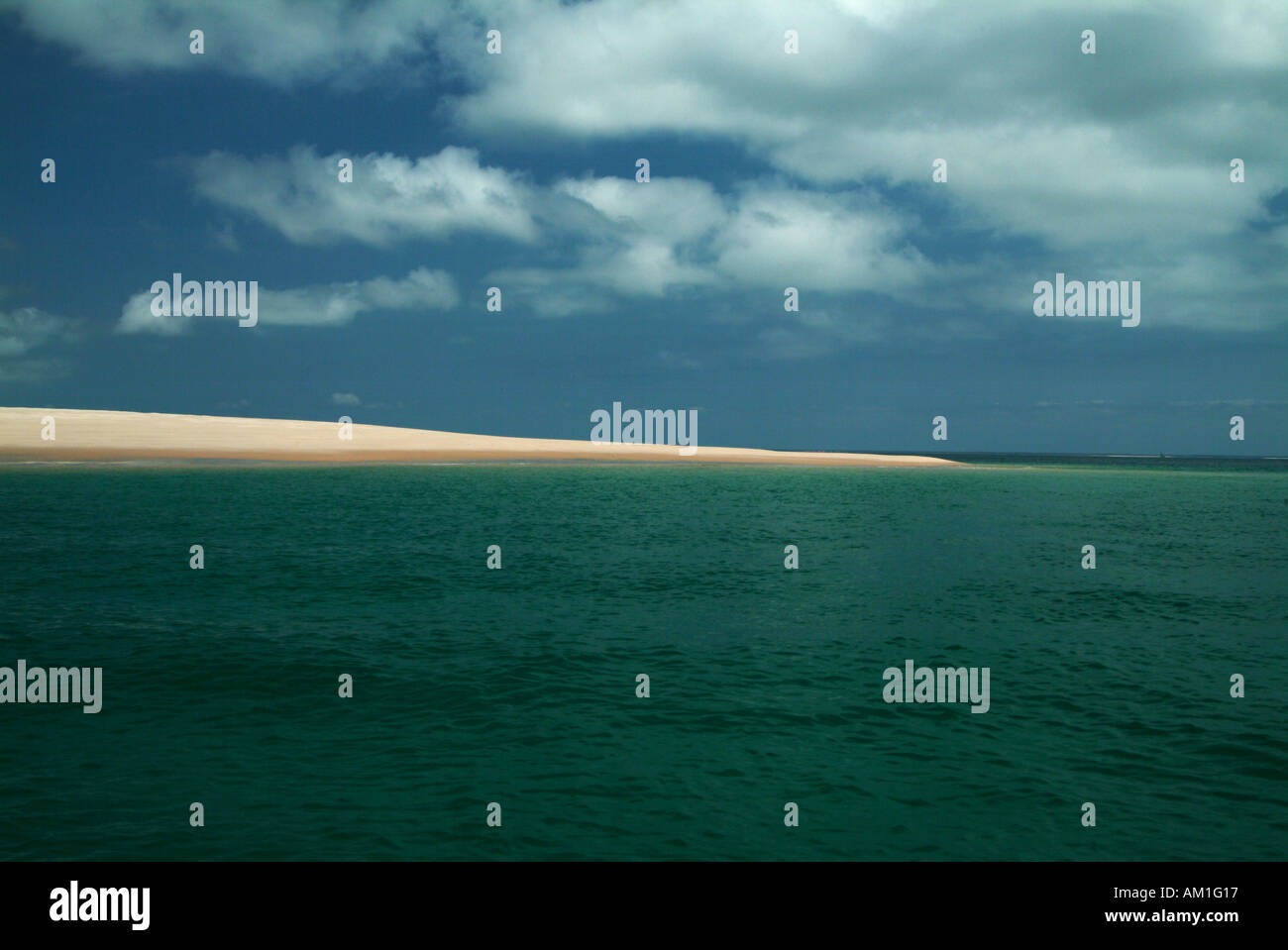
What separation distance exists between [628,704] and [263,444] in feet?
418

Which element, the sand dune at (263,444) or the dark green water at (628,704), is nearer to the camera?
the dark green water at (628,704)

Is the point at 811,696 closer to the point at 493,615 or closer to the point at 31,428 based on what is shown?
the point at 493,615

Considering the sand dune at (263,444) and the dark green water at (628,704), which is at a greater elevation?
the sand dune at (263,444)

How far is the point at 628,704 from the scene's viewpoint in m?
17.0

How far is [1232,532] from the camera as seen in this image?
52.2 meters

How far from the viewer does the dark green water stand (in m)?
11.7

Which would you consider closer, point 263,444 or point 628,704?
point 628,704

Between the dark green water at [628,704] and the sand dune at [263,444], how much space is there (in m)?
83.8

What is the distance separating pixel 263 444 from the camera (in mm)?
130250

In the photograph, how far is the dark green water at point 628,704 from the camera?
38.3 ft

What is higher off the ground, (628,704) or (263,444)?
(263,444)

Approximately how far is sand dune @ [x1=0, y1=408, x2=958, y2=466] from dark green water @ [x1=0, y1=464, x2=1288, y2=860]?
8384 cm

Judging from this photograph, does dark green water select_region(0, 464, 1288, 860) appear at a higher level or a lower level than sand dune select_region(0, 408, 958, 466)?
lower
